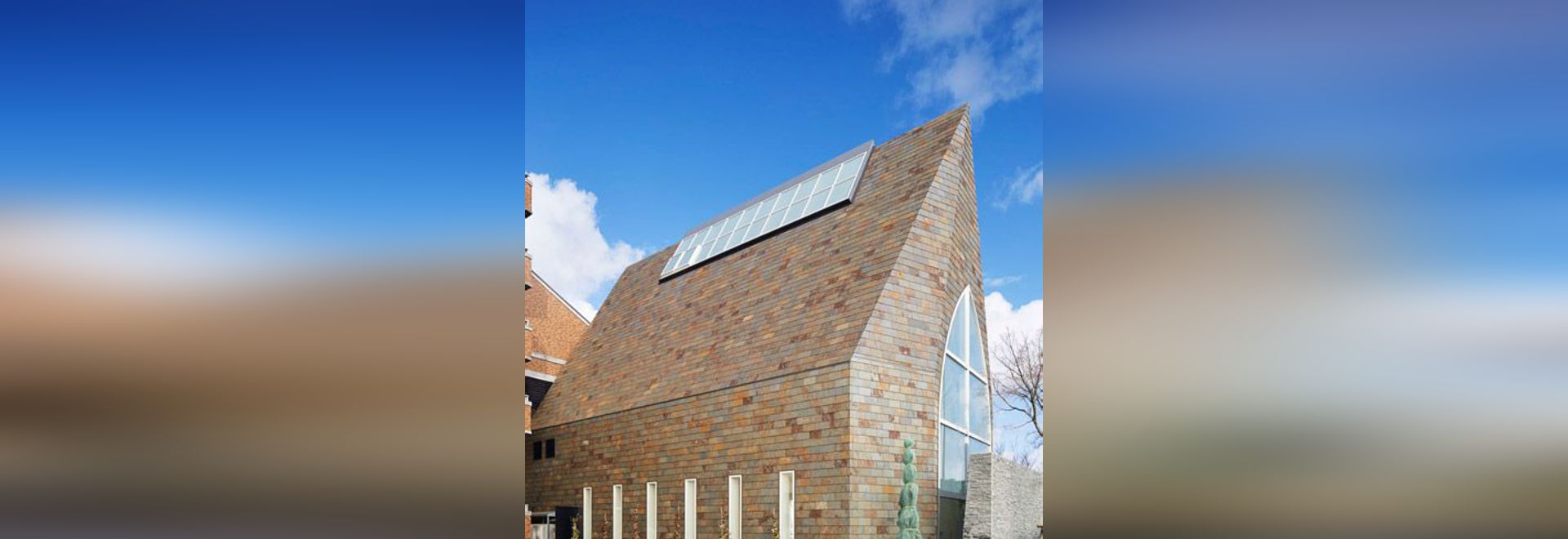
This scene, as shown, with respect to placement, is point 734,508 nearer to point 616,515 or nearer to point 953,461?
point 953,461

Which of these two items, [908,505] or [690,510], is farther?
[690,510]

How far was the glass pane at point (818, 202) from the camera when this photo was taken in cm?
1842

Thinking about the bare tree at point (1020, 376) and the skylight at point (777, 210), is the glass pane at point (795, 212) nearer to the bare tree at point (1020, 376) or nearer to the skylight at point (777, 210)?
the skylight at point (777, 210)

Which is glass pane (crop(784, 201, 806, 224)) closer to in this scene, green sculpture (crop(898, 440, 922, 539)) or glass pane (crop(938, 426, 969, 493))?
glass pane (crop(938, 426, 969, 493))

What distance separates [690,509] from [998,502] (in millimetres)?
4764

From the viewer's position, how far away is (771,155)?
4425 cm

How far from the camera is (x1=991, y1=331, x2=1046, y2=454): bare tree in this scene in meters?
31.7

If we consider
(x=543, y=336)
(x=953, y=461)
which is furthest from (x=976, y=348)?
(x=543, y=336)

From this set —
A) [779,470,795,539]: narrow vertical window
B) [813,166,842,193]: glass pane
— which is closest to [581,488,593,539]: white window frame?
[779,470,795,539]: narrow vertical window

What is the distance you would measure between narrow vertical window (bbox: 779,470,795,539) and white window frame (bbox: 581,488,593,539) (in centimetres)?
591

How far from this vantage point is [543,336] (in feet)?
84.1

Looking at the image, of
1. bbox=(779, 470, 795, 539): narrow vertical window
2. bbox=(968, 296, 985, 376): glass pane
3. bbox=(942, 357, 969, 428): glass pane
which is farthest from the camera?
bbox=(968, 296, 985, 376): glass pane
